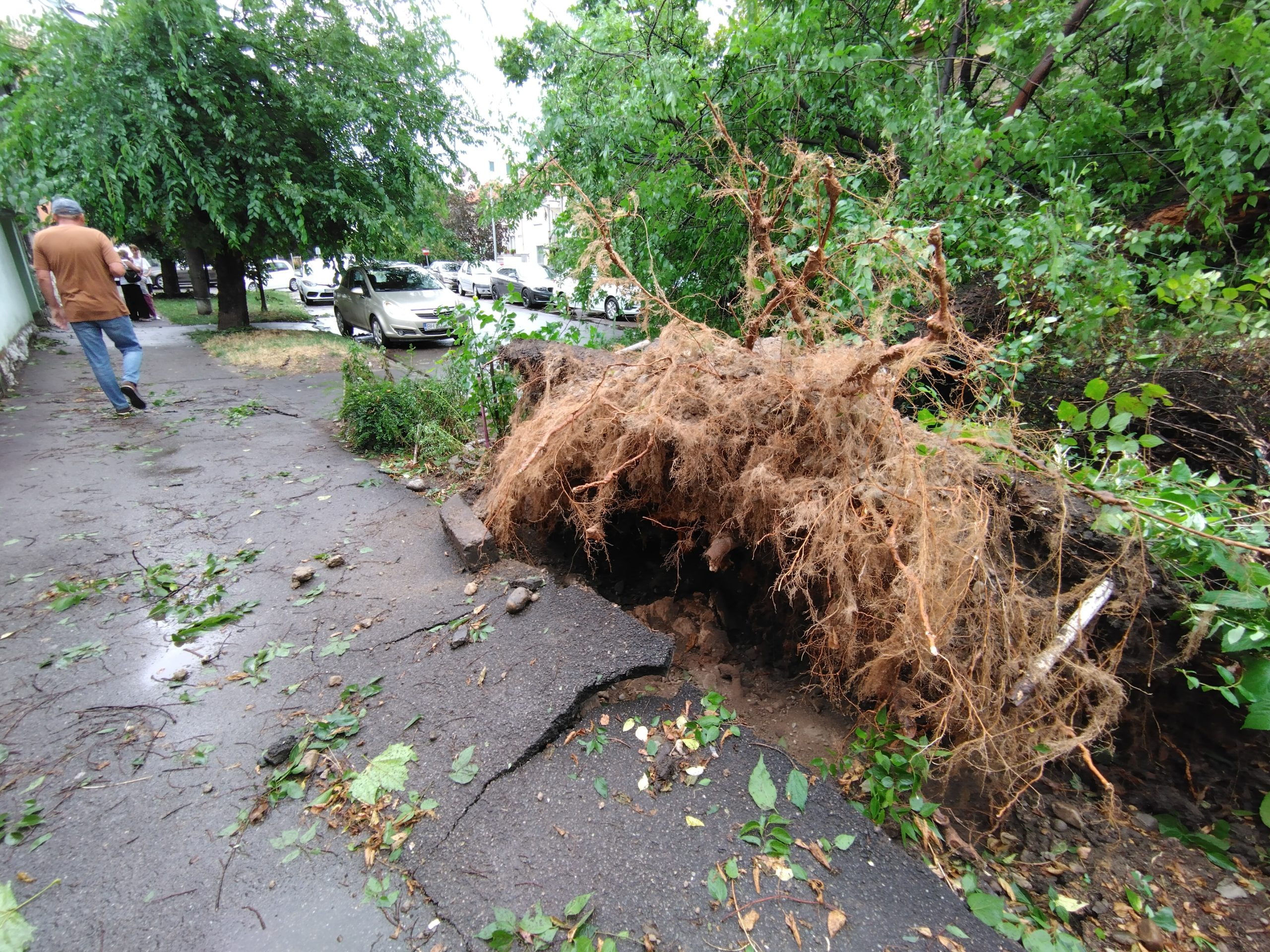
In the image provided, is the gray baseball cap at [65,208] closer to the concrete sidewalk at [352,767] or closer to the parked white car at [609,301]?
the concrete sidewalk at [352,767]

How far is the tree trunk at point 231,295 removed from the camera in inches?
478

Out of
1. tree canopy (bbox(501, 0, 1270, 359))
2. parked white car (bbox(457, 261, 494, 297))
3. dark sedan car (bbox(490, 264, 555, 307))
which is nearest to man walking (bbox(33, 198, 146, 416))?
tree canopy (bbox(501, 0, 1270, 359))

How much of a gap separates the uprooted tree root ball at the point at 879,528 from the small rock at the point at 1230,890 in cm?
53

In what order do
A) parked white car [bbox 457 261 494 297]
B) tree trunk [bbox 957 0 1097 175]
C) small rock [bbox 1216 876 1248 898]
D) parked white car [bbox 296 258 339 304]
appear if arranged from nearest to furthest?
small rock [bbox 1216 876 1248 898] < tree trunk [bbox 957 0 1097 175] < parked white car [bbox 296 258 339 304] < parked white car [bbox 457 261 494 297]

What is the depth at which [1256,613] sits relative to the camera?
5.97 feet

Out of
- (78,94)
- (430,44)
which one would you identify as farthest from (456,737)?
(430,44)

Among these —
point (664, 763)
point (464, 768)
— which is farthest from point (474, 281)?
point (664, 763)

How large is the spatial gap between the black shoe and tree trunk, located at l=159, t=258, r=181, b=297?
17793mm

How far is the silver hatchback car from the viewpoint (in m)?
11.7

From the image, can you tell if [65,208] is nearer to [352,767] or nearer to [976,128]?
[352,767]

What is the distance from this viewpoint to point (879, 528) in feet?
7.16

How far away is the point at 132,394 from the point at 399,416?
3429mm

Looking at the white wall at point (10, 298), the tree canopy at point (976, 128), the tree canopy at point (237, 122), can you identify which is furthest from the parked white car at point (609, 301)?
the white wall at point (10, 298)

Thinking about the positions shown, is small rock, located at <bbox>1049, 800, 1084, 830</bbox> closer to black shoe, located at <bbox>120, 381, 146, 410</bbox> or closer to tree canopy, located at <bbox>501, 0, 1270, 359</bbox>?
tree canopy, located at <bbox>501, 0, 1270, 359</bbox>
